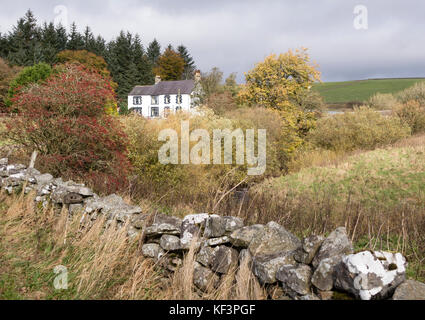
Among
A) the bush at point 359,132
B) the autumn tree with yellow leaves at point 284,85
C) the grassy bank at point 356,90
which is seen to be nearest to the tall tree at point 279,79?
the autumn tree with yellow leaves at point 284,85

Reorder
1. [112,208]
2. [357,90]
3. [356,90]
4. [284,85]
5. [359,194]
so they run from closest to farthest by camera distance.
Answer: [112,208], [359,194], [284,85], [357,90], [356,90]

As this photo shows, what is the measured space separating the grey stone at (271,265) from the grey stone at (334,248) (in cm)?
34

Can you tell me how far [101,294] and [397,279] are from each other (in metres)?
2.96

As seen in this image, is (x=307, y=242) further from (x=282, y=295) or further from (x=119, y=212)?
(x=119, y=212)

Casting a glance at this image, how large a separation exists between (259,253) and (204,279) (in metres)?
0.77

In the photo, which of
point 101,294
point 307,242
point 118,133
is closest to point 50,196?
point 101,294

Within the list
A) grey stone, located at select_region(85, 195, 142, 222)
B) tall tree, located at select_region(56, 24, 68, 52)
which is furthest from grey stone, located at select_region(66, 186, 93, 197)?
tall tree, located at select_region(56, 24, 68, 52)

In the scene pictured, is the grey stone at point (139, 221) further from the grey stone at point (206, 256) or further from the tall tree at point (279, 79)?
the tall tree at point (279, 79)

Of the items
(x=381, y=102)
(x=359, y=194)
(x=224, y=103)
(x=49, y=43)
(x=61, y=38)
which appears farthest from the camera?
(x=61, y=38)

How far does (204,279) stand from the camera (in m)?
3.94

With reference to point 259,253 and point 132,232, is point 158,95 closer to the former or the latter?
point 132,232

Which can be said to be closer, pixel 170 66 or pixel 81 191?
pixel 81 191

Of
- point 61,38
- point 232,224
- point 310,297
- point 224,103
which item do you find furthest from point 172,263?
point 61,38

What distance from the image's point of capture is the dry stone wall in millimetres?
2676
